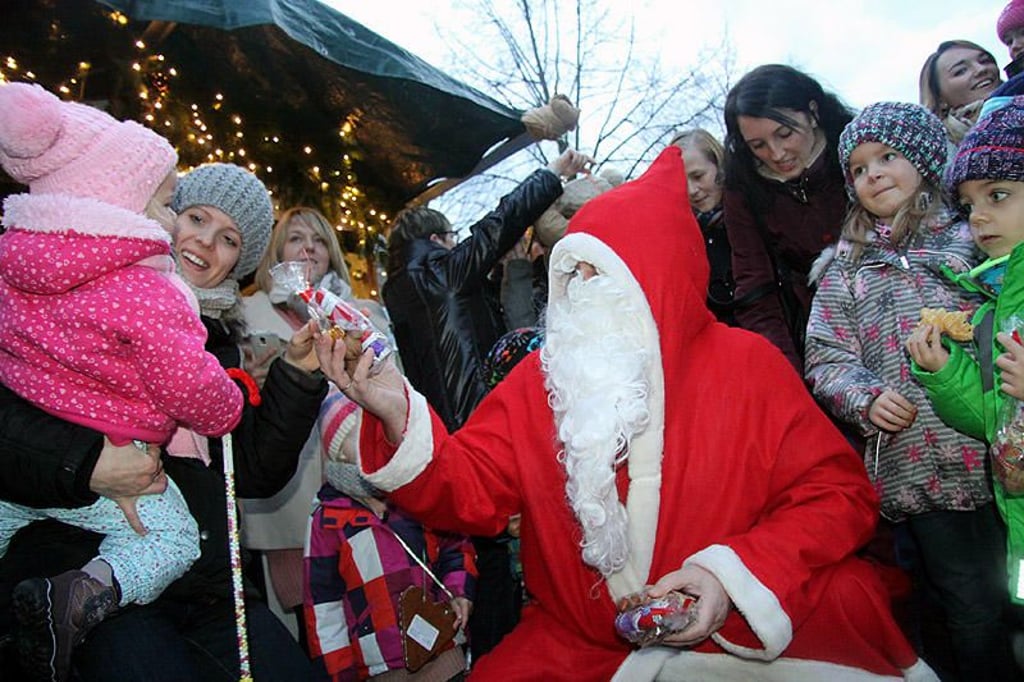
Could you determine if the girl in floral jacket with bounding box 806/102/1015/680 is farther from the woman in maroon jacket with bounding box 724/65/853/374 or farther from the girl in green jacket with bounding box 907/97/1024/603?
the woman in maroon jacket with bounding box 724/65/853/374

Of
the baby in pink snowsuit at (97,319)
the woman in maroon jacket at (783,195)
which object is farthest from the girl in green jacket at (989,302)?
the baby in pink snowsuit at (97,319)

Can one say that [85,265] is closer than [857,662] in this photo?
Yes

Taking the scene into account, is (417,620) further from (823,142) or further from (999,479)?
(823,142)

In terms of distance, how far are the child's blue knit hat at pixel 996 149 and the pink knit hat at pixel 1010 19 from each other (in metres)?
1.76

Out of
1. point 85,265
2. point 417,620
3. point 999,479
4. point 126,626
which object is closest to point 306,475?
point 417,620

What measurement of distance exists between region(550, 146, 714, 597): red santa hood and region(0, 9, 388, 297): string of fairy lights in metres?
3.23

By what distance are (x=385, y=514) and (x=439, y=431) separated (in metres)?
0.95

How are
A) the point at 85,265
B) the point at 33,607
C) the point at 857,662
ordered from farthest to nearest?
the point at 857,662 → the point at 85,265 → the point at 33,607

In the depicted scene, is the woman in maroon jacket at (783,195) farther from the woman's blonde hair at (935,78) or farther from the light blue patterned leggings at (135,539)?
the light blue patterned leggings at (135,539)

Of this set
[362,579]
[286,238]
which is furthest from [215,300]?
[286,238]

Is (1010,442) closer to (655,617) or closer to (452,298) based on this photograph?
(655,617)

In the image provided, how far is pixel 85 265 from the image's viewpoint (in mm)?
1848

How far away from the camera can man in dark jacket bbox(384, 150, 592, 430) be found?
12.0 ft

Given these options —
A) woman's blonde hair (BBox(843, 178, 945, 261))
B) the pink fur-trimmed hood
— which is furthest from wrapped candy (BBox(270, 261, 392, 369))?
Result: woman's blonde hair (BBox(843, 178, 945, 261))
